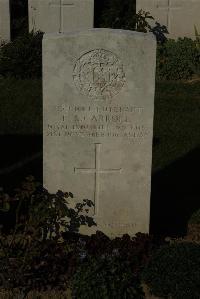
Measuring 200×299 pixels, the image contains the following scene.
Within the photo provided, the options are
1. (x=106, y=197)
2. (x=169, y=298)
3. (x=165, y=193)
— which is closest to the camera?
(x=169, y=298)

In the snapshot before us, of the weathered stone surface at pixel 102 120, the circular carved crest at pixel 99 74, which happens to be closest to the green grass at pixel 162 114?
the weathered stone surface at pixel 102 120

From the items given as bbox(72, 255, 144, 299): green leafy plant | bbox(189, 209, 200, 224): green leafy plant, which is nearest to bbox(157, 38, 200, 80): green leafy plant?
bbox(189, 209, 200, 224): green leafy plant

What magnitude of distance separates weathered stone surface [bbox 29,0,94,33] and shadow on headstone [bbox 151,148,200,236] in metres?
5.67

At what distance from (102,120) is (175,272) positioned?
1.58 meters

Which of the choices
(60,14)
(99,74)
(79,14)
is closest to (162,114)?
(79,14)

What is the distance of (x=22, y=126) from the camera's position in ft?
33.9

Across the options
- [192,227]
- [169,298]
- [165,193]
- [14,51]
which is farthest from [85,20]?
[169,298]

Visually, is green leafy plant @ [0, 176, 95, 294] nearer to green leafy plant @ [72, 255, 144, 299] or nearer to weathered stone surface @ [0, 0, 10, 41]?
green leafy plant @ [72, 255, 144, 299]

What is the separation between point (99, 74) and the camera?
6027 millimetres

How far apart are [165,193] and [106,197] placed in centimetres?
176

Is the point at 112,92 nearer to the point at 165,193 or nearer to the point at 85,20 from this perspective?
the point at 165,193

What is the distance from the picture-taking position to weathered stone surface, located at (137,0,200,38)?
45.8 ft

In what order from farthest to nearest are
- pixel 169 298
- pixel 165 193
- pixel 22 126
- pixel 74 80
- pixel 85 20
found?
pixel 85 20 < pixel 22 126 < pixel 165 193 < pixel 74 80 < pixel 169 298

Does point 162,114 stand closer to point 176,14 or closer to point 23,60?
point 23,60
